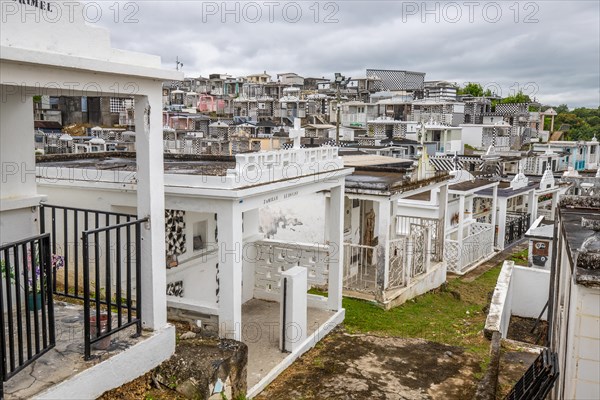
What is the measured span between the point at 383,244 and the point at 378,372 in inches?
207

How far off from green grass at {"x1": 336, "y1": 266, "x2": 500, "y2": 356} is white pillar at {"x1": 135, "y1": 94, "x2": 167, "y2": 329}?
5.70m

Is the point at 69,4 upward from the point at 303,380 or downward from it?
upward

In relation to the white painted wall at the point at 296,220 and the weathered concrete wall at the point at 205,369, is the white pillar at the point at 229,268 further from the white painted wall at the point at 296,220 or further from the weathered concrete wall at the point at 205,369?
the white painted wall at the point at 296,220

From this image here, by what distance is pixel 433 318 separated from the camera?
13.4 metres

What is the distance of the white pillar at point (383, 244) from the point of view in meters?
13.3

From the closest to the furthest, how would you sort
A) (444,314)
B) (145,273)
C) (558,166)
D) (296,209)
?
(145,273) → (444,314) → (296,209) → (558,166)

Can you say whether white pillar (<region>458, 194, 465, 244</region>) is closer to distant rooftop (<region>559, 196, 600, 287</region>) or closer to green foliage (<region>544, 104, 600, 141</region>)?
distant rooftop (<region>559, 196, 600, 287</region>)

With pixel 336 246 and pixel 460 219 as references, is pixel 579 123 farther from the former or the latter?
pixel 336 246

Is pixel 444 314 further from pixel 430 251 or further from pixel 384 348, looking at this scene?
pixel 384 348

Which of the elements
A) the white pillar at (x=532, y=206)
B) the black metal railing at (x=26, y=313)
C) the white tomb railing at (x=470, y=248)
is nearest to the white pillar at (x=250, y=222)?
the black metal railing at (x=26, y=313)

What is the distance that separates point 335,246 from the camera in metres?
10.7

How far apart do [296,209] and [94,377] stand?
1067 cm

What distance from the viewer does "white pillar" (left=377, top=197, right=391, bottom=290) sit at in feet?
43.6

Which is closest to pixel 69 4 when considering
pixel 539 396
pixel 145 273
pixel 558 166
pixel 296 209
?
pixel 145 273
